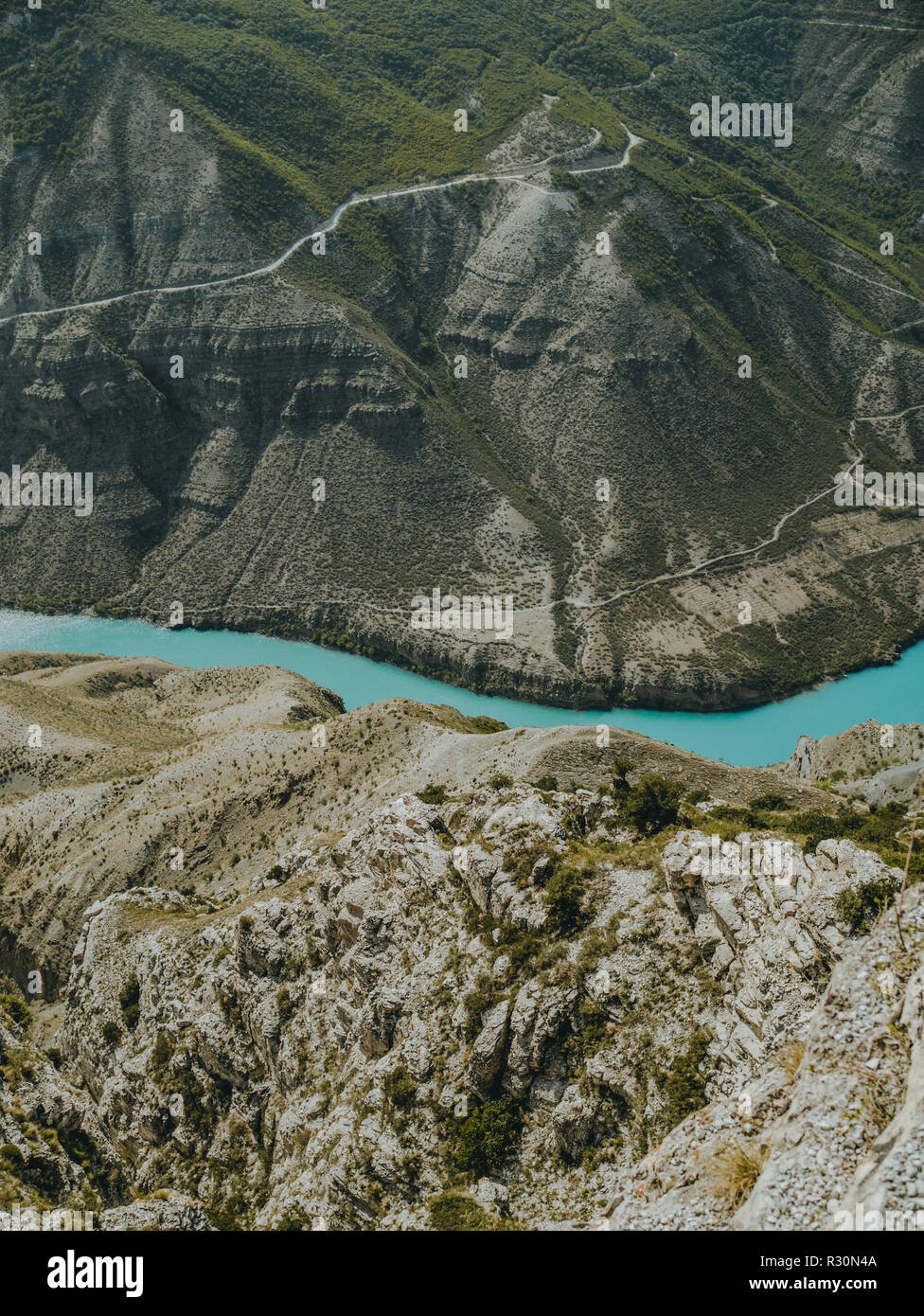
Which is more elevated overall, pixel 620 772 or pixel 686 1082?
pixel 620 772

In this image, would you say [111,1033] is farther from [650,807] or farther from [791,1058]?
[791,1058]

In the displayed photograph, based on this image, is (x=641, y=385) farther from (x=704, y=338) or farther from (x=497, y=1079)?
(x=497, y=1079)

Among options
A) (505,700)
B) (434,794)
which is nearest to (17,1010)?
(434,794)

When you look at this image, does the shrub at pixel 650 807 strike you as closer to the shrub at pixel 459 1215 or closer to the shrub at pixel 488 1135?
the shrub at pixel 488 1135

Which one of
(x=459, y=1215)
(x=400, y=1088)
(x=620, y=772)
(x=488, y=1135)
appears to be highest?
(x=620, y=772)

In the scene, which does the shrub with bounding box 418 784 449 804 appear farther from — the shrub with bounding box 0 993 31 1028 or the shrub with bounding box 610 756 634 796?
the shrub with bounding box 0 993 31 1028

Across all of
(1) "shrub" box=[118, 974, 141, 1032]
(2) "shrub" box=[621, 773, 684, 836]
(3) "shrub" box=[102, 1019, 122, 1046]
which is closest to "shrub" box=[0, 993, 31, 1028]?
(3) "shrub" box=[102, 1019, 122, 1046]

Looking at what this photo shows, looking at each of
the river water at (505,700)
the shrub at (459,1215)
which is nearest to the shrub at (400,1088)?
the shrub at (459,1215)
